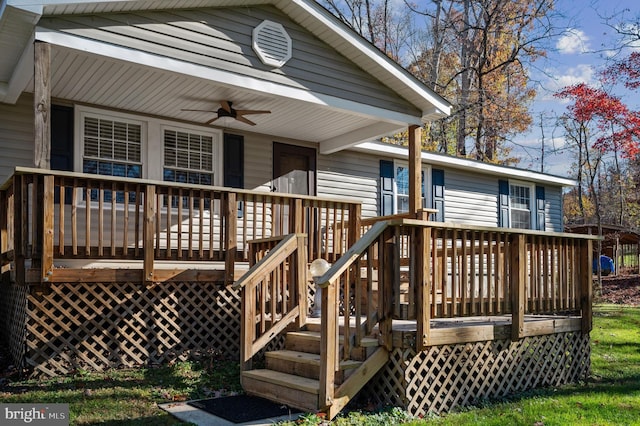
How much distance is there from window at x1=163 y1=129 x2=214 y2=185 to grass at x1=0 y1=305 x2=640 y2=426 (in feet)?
11.6

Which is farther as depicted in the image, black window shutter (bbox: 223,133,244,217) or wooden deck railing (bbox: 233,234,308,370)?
black window shutter (bbox: 223,133,244,217)

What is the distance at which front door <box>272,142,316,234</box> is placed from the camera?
11.0 metres

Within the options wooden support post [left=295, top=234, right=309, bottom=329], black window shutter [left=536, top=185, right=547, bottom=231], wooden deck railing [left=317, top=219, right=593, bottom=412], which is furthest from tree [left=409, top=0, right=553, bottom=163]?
wooden support post [left=295, top=234, right=309, bottom=329]

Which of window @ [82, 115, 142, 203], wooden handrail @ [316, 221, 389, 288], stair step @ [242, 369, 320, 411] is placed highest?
window @ [82, 115, 142, 203]

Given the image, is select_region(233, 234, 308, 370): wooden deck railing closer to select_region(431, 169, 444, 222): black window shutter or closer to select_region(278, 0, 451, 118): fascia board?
select_region(278, 0, 451, 118): fascia board

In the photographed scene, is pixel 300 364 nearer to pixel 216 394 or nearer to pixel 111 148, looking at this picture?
pixel 216 394

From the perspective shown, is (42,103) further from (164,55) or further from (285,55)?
(285,55)

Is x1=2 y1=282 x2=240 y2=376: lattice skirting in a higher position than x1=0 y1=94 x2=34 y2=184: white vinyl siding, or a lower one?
lower

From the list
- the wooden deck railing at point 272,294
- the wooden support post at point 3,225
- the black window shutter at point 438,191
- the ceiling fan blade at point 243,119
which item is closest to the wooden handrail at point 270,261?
the wooden deck railing at point 272,294

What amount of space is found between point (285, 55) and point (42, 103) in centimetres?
326

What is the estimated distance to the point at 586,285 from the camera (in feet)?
24.5

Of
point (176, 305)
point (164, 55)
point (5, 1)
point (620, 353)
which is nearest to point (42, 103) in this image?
point (5, 1)

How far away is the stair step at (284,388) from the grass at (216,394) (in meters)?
0.22

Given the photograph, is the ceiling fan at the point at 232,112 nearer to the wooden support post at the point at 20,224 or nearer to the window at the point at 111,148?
the window at the point at 111,148
